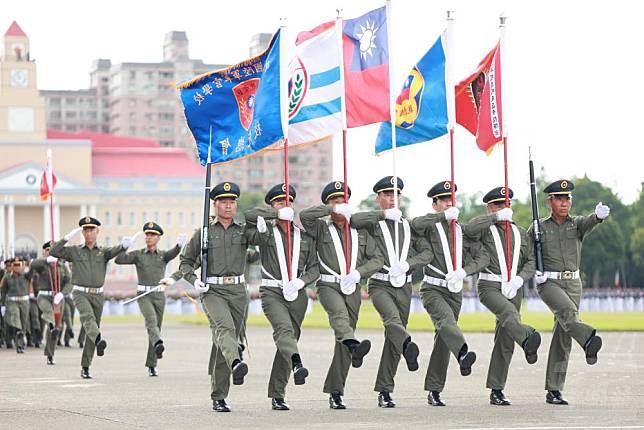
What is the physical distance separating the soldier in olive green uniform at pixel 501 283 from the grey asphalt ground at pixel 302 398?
0.40 metres

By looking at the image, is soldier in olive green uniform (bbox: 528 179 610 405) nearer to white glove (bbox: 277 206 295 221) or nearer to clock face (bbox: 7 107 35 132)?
white glove (bbox: 277 206 295 221)

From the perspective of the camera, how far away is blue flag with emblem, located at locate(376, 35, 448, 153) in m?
15.9

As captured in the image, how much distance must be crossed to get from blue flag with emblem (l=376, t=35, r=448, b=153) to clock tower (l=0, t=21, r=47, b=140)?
111 metres

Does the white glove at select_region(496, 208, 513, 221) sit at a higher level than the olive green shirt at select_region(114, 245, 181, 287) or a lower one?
higher

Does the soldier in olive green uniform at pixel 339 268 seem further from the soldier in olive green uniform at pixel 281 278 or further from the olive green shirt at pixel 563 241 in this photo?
the olive green shirt at pixel 563 241

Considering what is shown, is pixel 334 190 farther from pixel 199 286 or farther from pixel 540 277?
pixel 540 277

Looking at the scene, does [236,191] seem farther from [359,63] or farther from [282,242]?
[359,63]

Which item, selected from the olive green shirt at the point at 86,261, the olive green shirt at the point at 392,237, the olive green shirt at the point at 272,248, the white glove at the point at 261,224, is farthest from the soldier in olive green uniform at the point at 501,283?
the olive green shirt at the point at 86,261

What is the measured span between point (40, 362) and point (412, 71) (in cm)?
954

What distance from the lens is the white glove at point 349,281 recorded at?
13883mm

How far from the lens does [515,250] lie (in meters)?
14.6

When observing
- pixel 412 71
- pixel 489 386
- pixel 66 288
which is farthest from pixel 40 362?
pixel 489 386

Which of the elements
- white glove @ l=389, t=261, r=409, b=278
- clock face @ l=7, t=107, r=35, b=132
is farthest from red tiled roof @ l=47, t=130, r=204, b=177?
white glove @ l=389, t=261, r=409, b=278

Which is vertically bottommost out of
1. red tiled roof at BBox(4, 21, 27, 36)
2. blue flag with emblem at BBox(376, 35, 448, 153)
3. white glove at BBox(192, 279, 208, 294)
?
white glove at BBox(192, 279, 208, 294)
